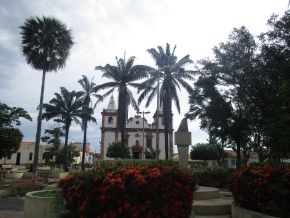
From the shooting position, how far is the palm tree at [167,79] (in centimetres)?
3066

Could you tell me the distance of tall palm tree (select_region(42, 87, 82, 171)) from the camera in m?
40.4

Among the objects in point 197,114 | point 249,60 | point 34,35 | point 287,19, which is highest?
point 34,35

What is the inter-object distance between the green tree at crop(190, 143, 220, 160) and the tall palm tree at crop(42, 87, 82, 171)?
71.1 ft

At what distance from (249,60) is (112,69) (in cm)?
1525

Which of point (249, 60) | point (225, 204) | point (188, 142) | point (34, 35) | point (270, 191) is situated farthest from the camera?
point (34, 35)

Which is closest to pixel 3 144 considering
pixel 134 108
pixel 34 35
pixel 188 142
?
pixel 34 35

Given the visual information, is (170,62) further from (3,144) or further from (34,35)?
(3,144)

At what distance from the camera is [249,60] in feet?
73.0

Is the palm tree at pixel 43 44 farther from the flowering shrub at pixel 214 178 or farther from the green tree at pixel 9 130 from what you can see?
the flowering shrub at pixel 214 178

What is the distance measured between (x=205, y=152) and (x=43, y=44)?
34091 mm

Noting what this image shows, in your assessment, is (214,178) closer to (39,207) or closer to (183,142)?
(183,142)

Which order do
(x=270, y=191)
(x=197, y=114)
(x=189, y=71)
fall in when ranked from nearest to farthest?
(x=270, y=191) → (x=197, y=114) → (x=189, y=71)

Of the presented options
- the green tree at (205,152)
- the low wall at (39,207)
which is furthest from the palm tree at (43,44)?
the green tree at (205,152)

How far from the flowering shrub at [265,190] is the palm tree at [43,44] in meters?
21.4
